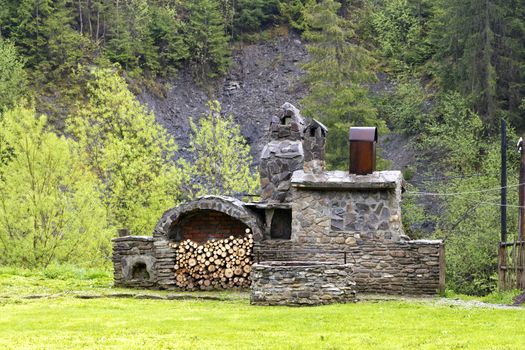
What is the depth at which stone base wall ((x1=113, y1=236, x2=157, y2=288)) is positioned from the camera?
23766 millimetres

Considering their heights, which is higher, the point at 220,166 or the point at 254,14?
the point at 254,14

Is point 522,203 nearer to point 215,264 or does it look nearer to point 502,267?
point 502,267

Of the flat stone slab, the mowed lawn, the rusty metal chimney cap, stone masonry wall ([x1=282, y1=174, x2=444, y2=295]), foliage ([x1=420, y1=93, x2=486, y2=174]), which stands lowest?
the mowed lawn

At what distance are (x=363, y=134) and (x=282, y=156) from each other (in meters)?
2.57

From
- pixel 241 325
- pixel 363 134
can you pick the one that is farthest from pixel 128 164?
pixel 241 325

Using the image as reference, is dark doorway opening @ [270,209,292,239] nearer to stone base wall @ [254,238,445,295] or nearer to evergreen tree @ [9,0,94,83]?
stone base wall @ [254,238,445,295]

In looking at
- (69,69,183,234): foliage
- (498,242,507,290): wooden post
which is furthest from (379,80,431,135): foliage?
(498,242,507,290): wooden post

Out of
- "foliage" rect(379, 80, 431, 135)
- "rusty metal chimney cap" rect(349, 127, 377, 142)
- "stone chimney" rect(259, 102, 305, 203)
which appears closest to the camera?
"rusty metal chimney cap" rect(349, 127, 377, 142)

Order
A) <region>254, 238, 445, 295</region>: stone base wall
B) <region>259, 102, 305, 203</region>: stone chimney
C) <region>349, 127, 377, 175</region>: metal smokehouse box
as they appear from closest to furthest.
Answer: <region>254, 238, 445, 295</region>: stone base wall, <region>349, 127, 377, 175</region>: metal smokehouse box, <region>259, 102, 305, 203</region>: stone chimney

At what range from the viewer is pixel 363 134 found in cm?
2367

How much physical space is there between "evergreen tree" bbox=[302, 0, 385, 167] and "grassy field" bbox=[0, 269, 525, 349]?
19.6m

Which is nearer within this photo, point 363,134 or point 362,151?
point 362,151

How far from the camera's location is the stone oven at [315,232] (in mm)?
22344

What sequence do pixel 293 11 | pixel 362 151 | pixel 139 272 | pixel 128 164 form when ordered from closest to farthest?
1. pixel 362 151
2. pixel 139 272
3. pixel 128 164
4. pixel 293 11
